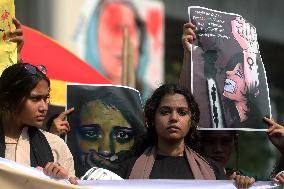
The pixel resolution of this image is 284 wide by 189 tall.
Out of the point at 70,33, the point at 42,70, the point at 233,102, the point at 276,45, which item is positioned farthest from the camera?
the point at 276,45

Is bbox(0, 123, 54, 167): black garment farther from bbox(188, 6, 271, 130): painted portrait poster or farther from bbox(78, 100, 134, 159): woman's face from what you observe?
bbox(188, 6, 271, 130): painted portrait poster

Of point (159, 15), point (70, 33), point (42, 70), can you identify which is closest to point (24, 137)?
point (42, 70)

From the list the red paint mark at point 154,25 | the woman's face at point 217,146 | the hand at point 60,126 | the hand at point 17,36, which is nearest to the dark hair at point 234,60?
the woman's face at point 217,146

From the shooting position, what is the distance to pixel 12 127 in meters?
4.80

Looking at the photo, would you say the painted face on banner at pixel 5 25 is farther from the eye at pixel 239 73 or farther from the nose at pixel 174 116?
the eye at pixel 239 73

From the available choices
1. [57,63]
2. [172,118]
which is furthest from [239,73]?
[57,63]

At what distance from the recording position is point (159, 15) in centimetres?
1875

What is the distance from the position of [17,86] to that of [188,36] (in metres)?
1.24

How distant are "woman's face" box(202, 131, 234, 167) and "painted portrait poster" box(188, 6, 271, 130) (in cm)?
12

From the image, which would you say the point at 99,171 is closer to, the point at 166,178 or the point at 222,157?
the point at 166,178

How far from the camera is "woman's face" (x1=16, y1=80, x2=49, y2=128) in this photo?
4762 millimetres

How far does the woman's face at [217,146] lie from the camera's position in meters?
5.69

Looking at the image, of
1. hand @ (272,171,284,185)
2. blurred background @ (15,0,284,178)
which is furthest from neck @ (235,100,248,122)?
blurred background @ (15,0,284,178)

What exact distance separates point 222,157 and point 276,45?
871 inches
